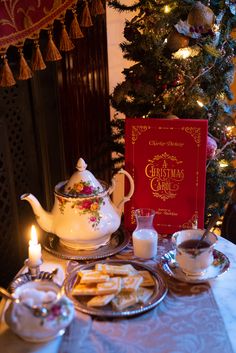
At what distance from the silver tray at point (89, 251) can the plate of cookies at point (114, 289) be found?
7 cm

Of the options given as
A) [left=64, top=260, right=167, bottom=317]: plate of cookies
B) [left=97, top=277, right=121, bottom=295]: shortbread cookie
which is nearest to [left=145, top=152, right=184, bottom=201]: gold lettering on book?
[left=64, top=260, right=167, bottom=317]: plate of cookies

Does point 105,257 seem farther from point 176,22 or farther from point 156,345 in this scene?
point 176,22

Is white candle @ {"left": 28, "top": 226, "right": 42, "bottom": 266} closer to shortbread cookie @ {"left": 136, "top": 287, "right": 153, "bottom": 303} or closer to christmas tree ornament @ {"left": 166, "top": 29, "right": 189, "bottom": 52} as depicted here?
shortbread cookie @ {"left": 136, "top": 287, "right": 153, "bottom": 303}

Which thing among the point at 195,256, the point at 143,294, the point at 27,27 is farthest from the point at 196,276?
the point at 27,27

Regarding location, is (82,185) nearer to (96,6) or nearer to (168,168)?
(168,168)

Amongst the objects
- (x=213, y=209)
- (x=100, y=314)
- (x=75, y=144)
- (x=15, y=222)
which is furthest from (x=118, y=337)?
(x=75, y=144)

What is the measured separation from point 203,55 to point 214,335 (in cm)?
92

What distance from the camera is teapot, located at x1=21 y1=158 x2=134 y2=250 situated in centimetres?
122

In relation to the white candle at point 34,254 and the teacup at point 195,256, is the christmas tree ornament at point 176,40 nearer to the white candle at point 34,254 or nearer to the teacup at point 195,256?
the teacup at point 195,256

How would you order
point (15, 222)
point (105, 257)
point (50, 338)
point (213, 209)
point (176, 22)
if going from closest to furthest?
1. point (50, 338)
2. point (105, 257)
3. point (176, 22)
4. point (15, 222)
5. point (213, 209)

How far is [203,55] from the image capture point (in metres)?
1.48

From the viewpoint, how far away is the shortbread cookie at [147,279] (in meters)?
1.09

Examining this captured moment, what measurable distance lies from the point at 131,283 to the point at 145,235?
0.70 feet

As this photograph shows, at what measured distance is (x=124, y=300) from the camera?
3.31 ft
